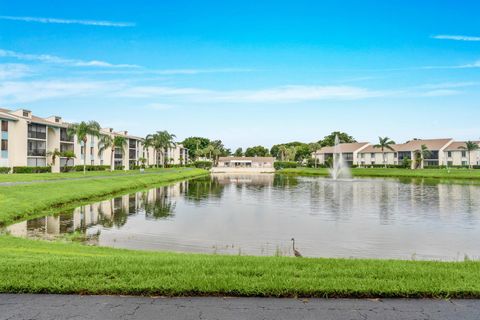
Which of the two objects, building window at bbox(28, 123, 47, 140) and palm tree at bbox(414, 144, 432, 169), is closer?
building window at bbox(28, 123, 47, 140)

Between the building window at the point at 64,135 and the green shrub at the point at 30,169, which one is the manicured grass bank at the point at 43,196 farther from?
the building window at the point at 64,135

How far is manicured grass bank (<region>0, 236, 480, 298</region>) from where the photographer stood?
775cm

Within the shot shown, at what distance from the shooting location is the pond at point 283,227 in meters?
18.4

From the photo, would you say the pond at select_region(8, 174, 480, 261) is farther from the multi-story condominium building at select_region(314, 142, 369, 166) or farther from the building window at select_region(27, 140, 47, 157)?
the multi-story condominium building at select_region(314, 142, 369, 166)

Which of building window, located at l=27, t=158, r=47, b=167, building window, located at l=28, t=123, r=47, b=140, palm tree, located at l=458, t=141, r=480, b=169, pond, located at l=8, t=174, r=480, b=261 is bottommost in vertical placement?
pond, located at l=8, t=174, r=480, b=261

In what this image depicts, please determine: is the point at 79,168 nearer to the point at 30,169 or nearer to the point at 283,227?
the point at 30,169

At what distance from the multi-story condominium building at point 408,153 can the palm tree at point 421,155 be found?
515 millimetres

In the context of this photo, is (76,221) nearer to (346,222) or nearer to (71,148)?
(346,222)

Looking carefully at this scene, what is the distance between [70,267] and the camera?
9102 mm

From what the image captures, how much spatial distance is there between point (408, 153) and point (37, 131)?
108 metres

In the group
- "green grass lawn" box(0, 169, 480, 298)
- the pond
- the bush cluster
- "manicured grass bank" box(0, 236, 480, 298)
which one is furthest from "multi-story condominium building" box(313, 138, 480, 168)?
"manicured grass bank" box(0, 236, 480, 298)

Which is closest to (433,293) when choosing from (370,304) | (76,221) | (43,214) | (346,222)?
(370,304)

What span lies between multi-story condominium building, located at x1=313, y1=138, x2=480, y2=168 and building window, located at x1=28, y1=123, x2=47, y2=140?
102 m

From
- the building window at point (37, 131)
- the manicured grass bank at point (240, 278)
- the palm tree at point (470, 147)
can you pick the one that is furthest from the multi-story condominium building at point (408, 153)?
the manicured grass bank at point (240, 278)
